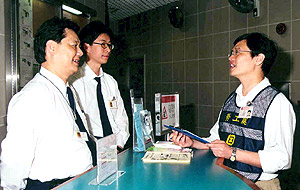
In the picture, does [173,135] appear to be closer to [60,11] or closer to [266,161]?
[266,161]

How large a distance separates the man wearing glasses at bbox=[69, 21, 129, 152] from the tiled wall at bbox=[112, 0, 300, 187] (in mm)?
A: 2247

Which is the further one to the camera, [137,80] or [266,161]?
[137,80]

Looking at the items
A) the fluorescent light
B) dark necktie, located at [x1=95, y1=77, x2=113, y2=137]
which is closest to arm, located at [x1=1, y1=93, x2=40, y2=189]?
dark necktie, located at [x1=95, y1=77, x2=113, y2=137]

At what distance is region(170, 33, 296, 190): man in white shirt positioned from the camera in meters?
1.49

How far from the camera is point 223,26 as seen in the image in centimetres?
402

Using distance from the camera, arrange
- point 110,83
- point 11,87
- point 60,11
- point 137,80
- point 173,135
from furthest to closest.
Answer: point 137,80 → point 60,11 → point 110,83 → point 11,87 → point 173,135

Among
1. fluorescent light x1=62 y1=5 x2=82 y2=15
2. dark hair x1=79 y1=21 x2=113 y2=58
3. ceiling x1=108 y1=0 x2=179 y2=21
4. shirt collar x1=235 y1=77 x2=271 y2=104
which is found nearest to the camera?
shirt collar x1=235 y1=77 x2=271 y2=104

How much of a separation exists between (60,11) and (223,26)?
258 centimetres

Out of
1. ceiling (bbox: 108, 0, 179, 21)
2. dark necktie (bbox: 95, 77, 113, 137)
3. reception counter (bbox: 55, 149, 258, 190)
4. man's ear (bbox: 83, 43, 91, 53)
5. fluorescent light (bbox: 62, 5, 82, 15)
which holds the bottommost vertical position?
reception counter (bbox: 55, 149, 258, 190)

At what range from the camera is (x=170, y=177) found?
3.87ft

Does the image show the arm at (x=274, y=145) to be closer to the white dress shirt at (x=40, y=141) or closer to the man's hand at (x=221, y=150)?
the man's hand at (x=221, y=150)

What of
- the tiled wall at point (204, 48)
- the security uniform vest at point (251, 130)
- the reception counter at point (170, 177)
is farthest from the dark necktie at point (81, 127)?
the tiled wall at point (204, 48)

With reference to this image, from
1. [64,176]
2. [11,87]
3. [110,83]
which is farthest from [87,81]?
[64,176]

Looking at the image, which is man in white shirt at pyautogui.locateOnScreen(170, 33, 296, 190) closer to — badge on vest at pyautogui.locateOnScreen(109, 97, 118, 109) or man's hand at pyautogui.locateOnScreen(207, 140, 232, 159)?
man's hand at pyautogui.locateOnScreen(207, 140, 232, 159)
